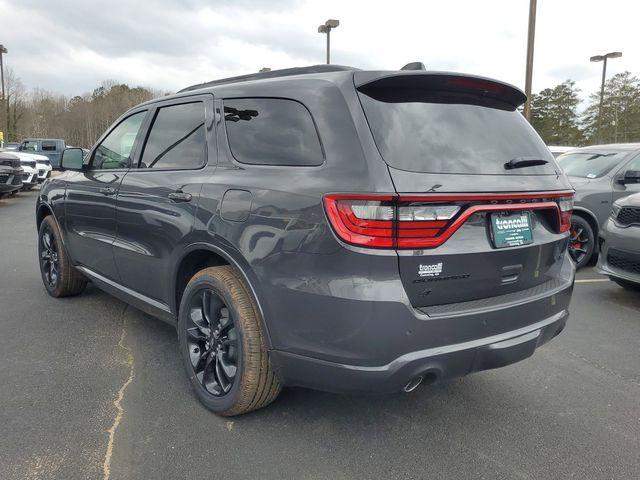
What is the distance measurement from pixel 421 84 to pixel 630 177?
5158 millimetres

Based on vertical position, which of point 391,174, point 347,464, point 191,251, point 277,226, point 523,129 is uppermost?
point 523,129

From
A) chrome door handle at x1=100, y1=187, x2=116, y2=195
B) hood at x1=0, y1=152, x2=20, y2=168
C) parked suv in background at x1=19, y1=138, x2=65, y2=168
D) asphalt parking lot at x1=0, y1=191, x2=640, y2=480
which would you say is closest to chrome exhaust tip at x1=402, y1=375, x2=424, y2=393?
asphalt parking lot at x1=0, y1=191, x2=640, y2=480

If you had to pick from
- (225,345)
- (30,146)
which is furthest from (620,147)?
(30,146)

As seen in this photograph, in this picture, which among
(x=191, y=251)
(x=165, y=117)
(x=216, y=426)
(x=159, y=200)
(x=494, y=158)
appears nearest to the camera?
(x=494, y=158)

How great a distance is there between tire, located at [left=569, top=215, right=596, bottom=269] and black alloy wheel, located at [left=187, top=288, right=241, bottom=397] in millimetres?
5511

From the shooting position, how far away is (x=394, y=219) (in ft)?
6.78

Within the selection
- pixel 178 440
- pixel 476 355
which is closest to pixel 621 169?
pixel 476 355

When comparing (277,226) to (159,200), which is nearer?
(277,226)

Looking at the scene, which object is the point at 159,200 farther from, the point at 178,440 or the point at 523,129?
the point at 523,129

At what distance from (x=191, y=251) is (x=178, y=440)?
3.22ft

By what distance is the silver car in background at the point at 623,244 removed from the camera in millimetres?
4922

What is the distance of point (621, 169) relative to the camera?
674cm

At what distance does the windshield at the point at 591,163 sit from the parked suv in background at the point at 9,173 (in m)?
12.2

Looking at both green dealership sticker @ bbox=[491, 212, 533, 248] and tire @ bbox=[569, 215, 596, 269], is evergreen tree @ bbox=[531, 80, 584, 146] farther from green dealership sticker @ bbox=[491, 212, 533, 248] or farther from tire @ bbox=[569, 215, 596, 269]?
green dealership sticker @ bbox=[491, 212, 533, 248]
